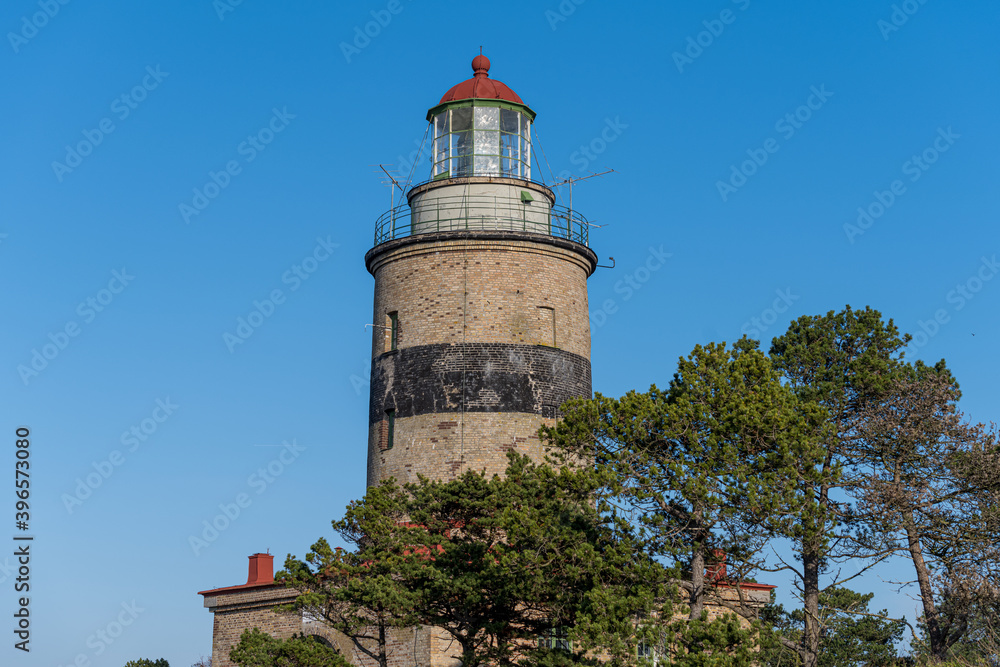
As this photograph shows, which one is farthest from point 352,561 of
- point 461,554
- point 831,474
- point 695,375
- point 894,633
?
point 894,633

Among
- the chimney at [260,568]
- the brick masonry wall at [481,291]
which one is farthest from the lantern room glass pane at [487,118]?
the chimney at [260,568]

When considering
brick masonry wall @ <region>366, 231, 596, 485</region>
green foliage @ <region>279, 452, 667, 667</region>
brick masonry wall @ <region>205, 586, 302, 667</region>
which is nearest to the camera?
green foliage @ <region>279, 452, 667, 667</region>

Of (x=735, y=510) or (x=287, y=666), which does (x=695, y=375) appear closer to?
(x=735, y=510)

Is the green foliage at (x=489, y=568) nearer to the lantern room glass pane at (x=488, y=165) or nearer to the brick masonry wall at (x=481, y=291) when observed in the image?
the brick masonry wall at (x=481, y=291)

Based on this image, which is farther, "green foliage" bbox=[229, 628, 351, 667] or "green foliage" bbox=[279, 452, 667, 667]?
"green foliage" bbox=[229, 628, 351, 667]

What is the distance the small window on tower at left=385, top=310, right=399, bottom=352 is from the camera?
30797 mm

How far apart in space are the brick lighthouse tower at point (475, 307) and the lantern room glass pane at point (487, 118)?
3 centimetres

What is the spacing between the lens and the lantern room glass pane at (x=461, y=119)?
3253 cm

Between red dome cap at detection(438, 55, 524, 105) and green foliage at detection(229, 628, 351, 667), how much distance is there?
49.7ft

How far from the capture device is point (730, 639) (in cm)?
2038

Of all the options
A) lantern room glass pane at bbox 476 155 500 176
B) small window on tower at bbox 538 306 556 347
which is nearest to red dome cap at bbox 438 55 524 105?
lantern room glass pane at bbox 476 155 500 176

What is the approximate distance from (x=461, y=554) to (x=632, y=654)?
4.96 meters

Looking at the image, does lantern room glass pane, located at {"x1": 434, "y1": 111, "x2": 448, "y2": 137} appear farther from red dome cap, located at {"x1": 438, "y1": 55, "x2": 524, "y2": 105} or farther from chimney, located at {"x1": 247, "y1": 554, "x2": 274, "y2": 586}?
chimney, located at {"x1": 247, "y1": 554, "x2": 274, "y2": 586}

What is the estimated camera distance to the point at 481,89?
32.6 m
